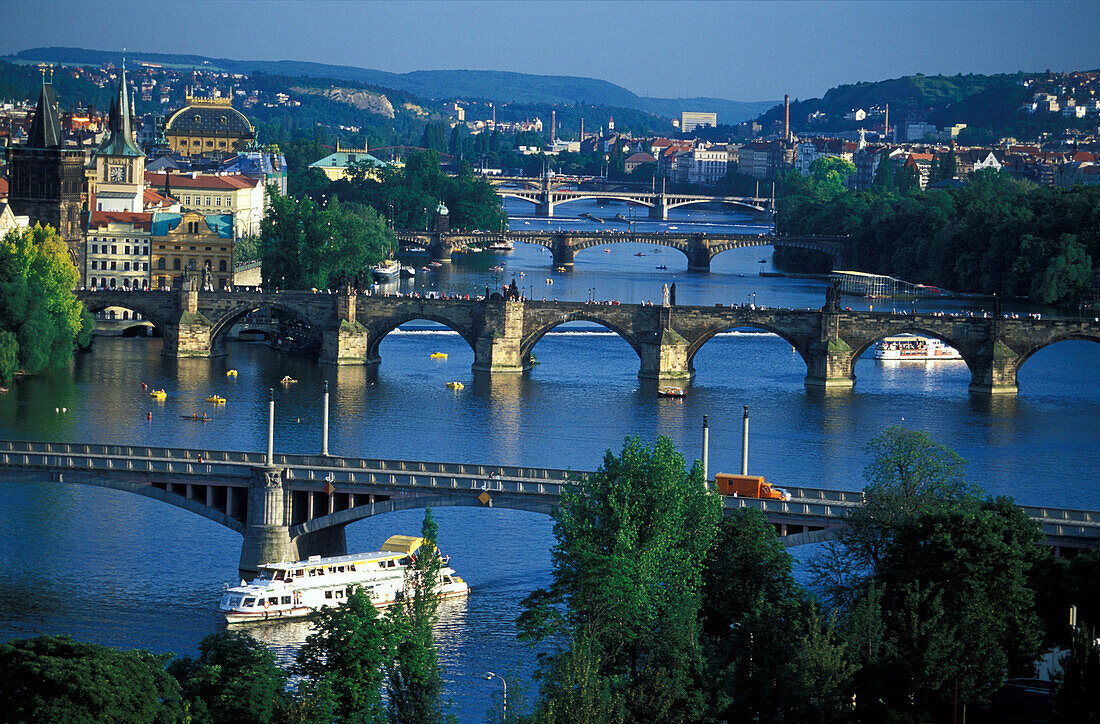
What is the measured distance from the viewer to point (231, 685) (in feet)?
109

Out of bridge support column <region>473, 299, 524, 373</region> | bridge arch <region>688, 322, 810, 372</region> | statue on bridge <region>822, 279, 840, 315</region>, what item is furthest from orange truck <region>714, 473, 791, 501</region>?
bridge support column <region>473, 299, 524, 373</region>

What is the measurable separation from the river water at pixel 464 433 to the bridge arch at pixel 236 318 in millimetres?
1493

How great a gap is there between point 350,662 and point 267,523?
1046cm

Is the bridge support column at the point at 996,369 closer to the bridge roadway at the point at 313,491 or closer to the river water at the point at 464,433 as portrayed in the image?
the river water at the point at 464,433

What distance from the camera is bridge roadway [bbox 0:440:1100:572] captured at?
144 ft

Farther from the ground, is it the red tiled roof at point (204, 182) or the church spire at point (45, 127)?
the church spire at point (45, 127)

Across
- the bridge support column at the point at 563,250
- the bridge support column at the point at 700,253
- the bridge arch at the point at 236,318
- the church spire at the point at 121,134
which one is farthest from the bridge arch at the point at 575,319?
the bridge support column at the point at 700,253

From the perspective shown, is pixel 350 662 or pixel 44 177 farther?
pixel 44 177

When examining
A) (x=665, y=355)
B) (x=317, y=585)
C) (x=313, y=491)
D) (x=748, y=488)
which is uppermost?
(x=665, y=355)

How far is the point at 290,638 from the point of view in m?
42.0

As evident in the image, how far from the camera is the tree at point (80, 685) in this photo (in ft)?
99.6

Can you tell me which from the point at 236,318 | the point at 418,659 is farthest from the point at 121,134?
the point at 418,659

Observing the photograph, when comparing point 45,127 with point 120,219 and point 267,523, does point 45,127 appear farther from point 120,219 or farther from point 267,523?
→ point 267,523

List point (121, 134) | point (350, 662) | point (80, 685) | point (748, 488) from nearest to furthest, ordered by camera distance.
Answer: point (80, 685)
point (350, 662)
point (748, 488)
point (121, 134)
